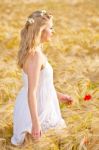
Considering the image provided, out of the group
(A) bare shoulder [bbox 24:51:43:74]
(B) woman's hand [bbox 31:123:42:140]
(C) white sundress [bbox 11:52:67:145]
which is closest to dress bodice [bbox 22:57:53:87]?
(C) white sundress [bbox 11:52:67:145]

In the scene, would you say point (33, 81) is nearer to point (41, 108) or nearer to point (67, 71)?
point (41, 108)

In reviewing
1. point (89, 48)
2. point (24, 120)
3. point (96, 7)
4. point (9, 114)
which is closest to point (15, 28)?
point (89, 48)

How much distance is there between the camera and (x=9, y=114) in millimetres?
5887

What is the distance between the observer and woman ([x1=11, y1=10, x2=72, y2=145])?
15.8 ft

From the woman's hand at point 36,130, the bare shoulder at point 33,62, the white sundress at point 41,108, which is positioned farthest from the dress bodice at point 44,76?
the woman's hand at point 36,130

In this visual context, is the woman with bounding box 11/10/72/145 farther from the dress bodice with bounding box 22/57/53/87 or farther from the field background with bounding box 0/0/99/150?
the field background with bounding box 0/0/99/150

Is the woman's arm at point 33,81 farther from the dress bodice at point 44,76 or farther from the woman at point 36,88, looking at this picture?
the dress bodice at point 44,76

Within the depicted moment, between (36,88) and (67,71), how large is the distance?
2.80 metres

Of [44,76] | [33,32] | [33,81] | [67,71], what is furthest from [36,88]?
[67,71]

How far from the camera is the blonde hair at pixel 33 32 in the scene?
480 centimetres

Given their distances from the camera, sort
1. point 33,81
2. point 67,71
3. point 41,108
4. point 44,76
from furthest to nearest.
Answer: point 67,71, point 41,108, point 44,76, point 33,81

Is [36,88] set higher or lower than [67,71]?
higher

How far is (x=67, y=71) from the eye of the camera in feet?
25.0

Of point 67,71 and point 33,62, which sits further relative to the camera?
point 67,71
